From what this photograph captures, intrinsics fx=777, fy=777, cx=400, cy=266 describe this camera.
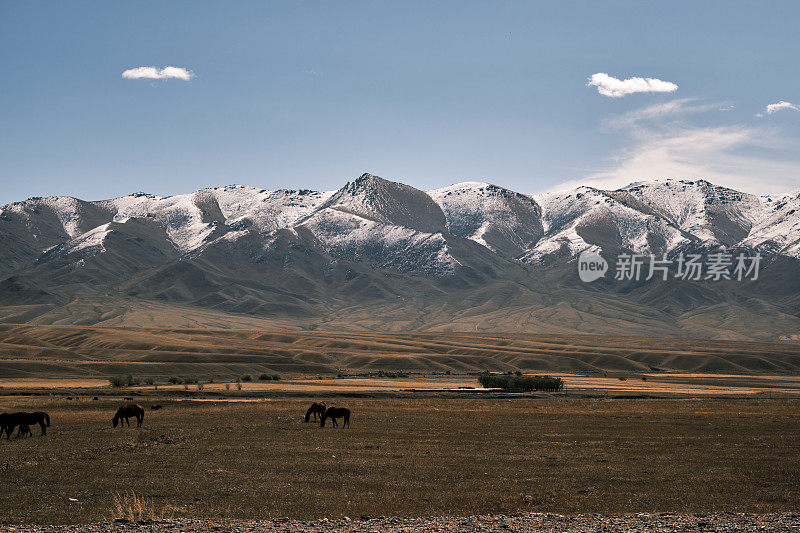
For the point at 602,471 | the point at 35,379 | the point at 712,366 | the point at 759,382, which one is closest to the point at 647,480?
the point at 602,471

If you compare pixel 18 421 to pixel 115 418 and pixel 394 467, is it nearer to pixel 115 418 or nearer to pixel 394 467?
pixel 115 418

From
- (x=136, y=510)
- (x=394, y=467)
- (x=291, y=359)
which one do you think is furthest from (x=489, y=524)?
(x=291, y=359)

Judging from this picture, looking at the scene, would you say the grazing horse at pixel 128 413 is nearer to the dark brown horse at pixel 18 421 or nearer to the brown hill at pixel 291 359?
the dark brown horse at pixel 18 421

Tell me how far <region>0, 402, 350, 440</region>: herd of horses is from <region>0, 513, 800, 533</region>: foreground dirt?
21173mm

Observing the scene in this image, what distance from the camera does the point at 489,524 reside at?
21.6 meters

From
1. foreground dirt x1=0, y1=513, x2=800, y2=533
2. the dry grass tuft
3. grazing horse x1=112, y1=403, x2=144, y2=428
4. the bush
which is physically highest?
foreground dirt x1=0, y1=513, x2=800, y2=533

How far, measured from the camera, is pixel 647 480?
2919 centimetres

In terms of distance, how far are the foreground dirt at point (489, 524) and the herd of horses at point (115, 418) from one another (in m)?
21.2

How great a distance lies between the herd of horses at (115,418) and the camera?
39844 millimetres

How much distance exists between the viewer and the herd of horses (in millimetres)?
39844

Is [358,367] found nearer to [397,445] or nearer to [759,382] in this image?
[759,382]

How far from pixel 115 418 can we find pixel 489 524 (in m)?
30.3

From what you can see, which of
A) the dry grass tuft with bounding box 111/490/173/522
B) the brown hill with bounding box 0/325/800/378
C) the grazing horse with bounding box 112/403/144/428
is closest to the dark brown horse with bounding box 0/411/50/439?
the grazing horse with bounding box 112/403/144/428

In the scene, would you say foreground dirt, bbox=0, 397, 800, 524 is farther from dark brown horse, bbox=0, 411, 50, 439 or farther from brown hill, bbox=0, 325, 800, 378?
brown hill, bbox=0, 325, 800, 378
